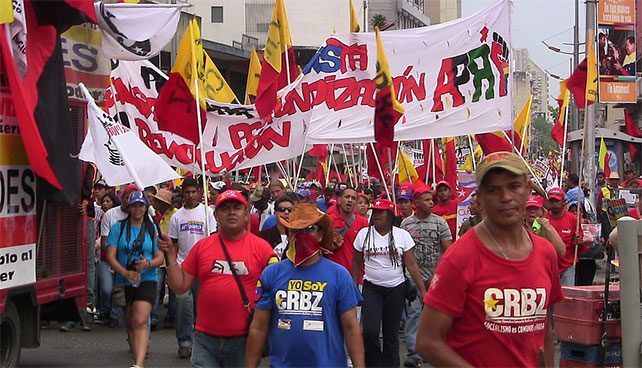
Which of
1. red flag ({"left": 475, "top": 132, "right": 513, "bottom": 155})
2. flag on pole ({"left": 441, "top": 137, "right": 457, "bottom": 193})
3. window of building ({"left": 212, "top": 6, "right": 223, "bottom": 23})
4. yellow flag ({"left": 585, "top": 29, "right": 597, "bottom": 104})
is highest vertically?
window of building ({"left": 212, "top": 6, "right": 223, "bottom": 23})

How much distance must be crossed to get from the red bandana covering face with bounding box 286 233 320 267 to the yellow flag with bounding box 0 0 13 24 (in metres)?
3.38

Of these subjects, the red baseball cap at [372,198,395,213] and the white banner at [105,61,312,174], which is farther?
the white banner at [105,61,312,174]

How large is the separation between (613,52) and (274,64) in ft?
46.2

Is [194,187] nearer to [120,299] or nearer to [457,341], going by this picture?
[120,299]

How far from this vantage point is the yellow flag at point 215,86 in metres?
16.0

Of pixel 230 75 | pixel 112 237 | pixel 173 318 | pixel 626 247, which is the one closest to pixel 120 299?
pixel 112 237

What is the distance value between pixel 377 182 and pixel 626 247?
17184 millimetres

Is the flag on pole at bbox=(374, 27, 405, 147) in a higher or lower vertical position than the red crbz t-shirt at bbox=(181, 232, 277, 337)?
higher

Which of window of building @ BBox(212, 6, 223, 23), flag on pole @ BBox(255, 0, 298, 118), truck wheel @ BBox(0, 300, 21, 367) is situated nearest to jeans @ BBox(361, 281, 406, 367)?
truck wheel @ BBox(0, 300, 21, 367)

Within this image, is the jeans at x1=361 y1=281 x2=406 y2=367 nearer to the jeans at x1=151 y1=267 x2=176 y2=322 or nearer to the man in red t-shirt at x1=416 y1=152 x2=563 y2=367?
the jeans at x1=151 y1=267 x2=176 y2=322

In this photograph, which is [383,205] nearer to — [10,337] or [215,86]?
[10,337]

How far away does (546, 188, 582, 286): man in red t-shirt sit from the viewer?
11.0 meters

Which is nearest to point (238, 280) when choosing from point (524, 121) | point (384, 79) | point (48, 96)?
point (48, 96)

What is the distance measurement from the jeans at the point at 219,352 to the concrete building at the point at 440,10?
120032 mm
